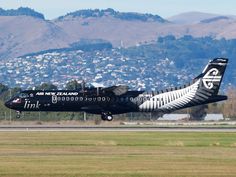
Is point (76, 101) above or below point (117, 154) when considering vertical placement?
below

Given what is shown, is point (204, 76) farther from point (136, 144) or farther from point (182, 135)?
point (136, 144)

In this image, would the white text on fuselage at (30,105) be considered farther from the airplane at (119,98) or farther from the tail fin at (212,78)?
the tail fin at (212,78)

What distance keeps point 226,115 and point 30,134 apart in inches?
2190

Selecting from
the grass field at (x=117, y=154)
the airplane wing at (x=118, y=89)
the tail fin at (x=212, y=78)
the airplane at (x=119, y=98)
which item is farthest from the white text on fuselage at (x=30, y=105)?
the grass field at (x=117, y=154)

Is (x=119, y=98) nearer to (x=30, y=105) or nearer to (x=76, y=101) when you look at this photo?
(x=76, y=101)

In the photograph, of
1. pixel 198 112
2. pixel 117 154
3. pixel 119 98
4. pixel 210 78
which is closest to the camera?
pixel 117 154

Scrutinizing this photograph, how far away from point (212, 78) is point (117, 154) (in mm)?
47452

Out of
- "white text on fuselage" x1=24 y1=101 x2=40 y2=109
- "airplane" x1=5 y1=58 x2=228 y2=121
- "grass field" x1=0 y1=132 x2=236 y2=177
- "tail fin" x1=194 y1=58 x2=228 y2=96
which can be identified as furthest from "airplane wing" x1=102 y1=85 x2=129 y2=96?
"grass field" x1=0 y1=132 x2=236 y2=177

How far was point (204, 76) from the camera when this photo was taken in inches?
4008

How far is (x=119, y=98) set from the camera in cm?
10144

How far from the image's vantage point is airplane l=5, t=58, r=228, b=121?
99.8m

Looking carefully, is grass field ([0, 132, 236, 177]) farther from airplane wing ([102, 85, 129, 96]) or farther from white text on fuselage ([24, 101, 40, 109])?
airplane wing ([102, 85, 129, 96])

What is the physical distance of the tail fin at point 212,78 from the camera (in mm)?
101312

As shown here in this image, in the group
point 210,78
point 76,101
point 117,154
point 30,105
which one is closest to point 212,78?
point 210,78
